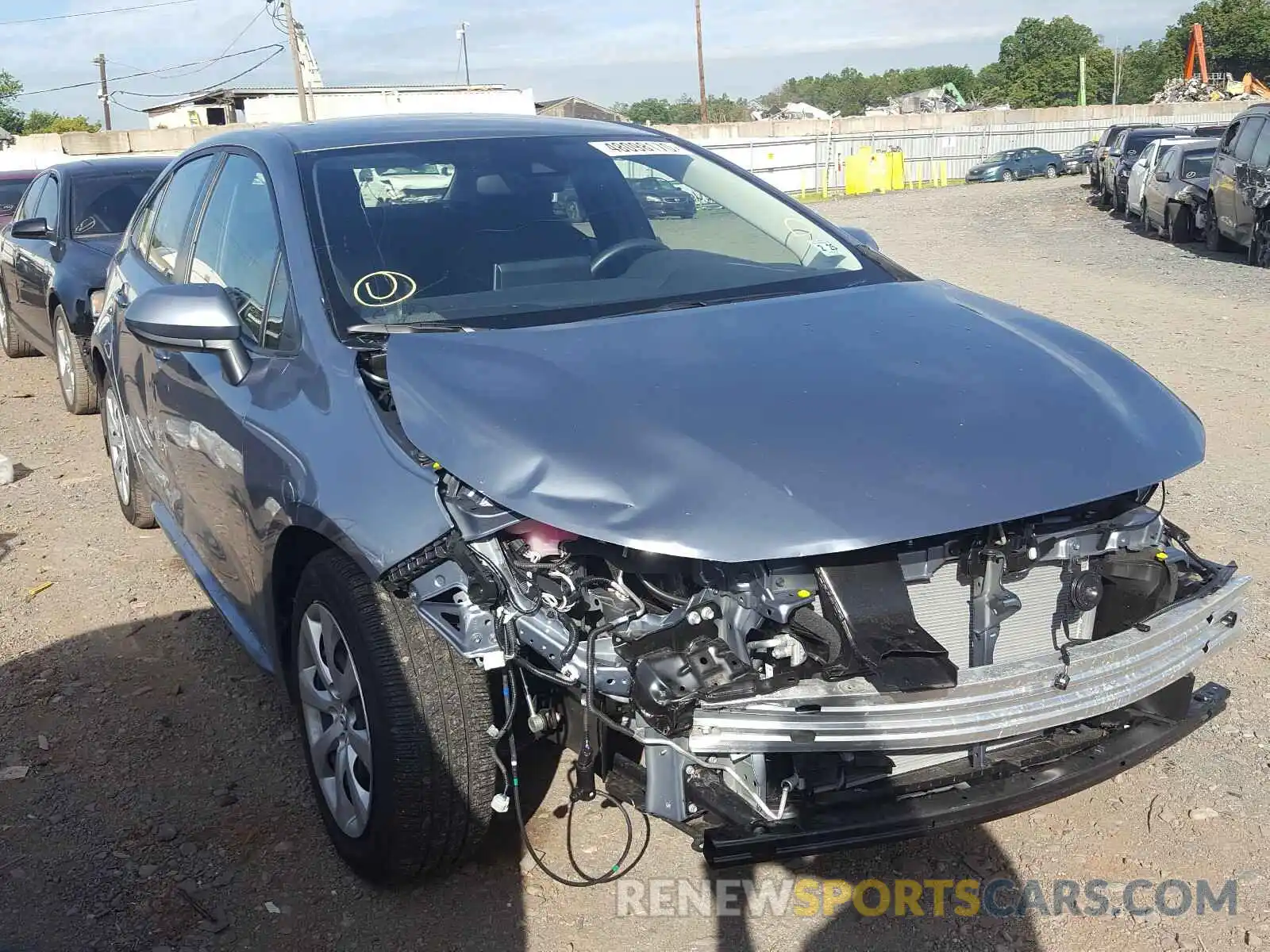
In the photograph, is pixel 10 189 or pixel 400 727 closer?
pixel 400 727

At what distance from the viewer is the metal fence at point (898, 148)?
33875mm

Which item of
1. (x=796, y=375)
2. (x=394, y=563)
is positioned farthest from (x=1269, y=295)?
(x=394, y=563)

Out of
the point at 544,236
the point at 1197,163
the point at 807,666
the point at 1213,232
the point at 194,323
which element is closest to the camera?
the point at 807,666

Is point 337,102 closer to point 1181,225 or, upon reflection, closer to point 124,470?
point 1181,225

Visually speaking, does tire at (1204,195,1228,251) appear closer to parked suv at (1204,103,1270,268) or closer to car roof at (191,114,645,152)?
parked suv at (1204,103,1270,268)

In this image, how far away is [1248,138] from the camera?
13.6 metres

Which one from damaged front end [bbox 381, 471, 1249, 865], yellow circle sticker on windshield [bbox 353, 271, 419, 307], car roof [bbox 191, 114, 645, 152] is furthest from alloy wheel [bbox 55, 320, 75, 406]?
damaged front end [bbox 381, 471, 1249, 865]

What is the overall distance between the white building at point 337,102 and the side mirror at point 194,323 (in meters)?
40.5

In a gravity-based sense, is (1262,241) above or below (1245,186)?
below

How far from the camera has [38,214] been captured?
29.0 feet

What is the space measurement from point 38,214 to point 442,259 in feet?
22.8

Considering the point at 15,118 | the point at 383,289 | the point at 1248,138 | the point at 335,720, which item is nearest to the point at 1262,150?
the point at 1248,138

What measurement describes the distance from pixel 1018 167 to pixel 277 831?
36236mm

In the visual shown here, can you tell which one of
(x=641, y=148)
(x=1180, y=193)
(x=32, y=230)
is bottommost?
(x=1180, y=193)
